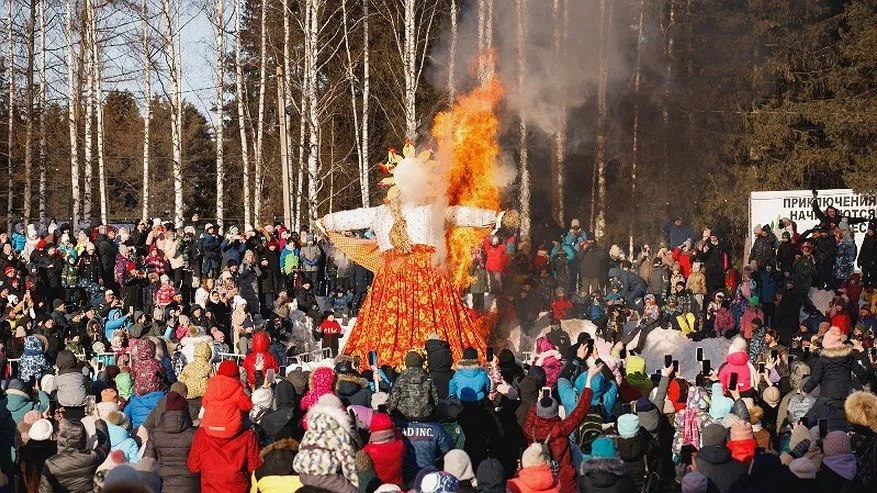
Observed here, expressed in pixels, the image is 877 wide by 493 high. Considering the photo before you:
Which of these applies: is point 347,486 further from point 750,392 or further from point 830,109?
point 830,109

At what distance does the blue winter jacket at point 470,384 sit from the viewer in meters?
11.6

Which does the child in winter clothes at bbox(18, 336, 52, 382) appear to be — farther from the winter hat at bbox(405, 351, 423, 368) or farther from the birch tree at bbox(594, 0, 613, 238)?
the birch tree at bbox(594, 0, 613, 238)

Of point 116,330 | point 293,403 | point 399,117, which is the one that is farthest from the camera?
point 399,117

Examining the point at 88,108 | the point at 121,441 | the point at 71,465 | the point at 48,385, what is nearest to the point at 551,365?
the point at 48,385

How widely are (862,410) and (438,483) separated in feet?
13.0

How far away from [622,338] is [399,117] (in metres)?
17.2

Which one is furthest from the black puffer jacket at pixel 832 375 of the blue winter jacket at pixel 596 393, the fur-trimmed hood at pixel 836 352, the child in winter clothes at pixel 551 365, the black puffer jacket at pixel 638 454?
the black puffer jacket at pixel 638 454

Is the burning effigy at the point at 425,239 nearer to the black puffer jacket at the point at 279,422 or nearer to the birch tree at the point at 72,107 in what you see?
the black puffer jacket at the point at 279,422

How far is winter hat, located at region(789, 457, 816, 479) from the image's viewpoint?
8992mm

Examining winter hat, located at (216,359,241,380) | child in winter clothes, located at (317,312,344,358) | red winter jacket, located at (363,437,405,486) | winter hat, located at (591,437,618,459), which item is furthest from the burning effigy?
red winter jacket, located at (363,437,405,486)

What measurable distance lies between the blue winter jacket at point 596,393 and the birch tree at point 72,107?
67.9 feet

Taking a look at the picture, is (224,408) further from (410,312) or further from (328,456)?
(410,312)

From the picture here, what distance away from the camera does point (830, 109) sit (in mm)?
28750

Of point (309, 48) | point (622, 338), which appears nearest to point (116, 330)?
point (622, 338)
